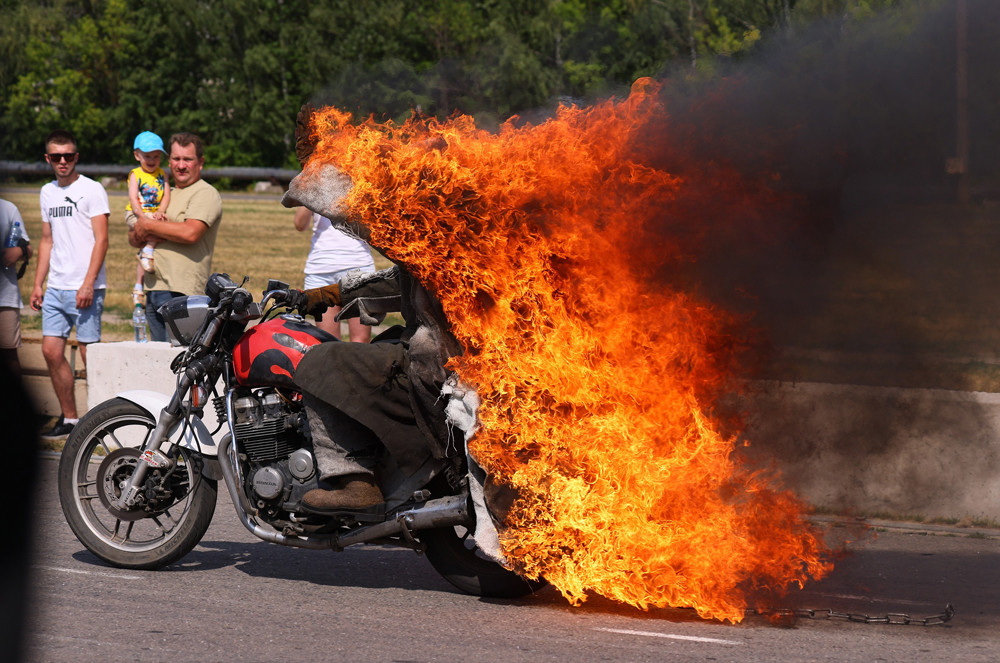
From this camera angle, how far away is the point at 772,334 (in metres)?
5.88

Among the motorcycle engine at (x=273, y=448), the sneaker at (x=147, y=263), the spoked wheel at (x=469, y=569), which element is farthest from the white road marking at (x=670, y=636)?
the sneaker at (x=147, y=263)

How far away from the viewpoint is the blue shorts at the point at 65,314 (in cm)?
909

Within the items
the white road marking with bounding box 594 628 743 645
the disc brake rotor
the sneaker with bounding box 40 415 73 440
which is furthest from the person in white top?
the white road marking with bounding box 594 628 743 645

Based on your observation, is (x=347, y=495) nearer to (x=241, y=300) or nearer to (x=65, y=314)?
(x=241, y=300)

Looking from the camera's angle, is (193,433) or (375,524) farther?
(193,433)

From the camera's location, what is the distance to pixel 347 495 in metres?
5.34

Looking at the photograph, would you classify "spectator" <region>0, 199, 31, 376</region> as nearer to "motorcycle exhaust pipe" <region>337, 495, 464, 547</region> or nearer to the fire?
the fire

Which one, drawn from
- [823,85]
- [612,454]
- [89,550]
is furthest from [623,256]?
[89,550]

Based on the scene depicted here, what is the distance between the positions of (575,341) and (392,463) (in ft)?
3.49

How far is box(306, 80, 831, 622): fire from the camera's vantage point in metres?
5.05

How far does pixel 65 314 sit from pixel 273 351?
432 centimetres

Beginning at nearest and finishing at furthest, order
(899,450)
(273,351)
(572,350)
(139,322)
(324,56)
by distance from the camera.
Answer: (572,350) < (273,351) < (899,450) < (139,322) < (324,56)

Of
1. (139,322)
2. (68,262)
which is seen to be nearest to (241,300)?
(68,262)

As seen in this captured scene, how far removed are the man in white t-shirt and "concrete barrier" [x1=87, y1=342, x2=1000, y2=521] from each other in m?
5.35
